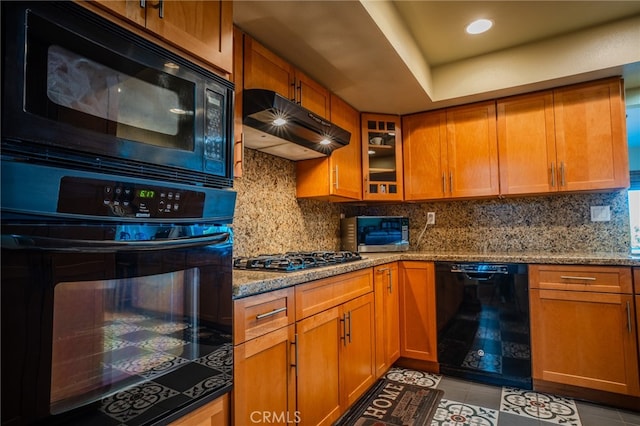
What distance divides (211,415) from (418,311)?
1914 millimetres

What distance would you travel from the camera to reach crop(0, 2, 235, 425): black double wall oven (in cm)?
69

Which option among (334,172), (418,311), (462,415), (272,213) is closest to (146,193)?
(272,213)

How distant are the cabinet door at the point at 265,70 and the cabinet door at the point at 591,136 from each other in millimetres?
2029

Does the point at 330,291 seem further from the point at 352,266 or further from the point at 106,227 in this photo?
the point at 106,227

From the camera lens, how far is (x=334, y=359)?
1801 millimetres

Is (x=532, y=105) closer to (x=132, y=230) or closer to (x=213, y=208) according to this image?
(x=213, y=208)

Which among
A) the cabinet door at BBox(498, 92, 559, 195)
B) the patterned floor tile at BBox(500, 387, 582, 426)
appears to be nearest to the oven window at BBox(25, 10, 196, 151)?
the patterned floor tile at BBox(500, 387, 582, 426)

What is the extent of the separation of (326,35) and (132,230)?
1.46 m

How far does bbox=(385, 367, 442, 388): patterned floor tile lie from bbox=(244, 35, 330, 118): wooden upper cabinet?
1996mm

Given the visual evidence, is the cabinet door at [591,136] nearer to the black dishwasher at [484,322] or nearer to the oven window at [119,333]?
the black dishwasher at [484,322]

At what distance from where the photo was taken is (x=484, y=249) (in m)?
2.98

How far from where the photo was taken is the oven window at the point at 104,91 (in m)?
0.73

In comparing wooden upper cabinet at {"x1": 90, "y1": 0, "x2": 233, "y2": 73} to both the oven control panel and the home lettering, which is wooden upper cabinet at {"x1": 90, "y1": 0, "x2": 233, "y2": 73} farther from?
the home lettering

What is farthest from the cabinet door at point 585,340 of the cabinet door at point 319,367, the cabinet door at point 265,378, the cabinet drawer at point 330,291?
the cabinet door at point 265,378
